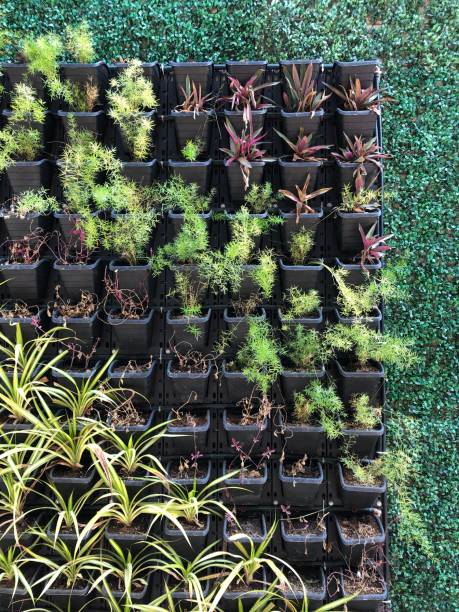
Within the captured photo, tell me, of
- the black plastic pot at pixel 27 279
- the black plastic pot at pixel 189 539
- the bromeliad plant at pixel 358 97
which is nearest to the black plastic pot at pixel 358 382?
the black plastic pot at pixel 189 539

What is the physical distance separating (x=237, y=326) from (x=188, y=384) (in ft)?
1.11

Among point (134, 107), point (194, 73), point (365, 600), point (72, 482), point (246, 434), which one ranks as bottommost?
point (365, 600)

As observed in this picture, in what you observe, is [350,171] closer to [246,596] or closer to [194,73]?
[194,73]

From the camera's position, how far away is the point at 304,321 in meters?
2.13

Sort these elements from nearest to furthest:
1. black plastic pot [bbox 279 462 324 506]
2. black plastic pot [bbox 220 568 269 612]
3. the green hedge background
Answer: black plastic pot [bbox 220 568 269 612] → black plastic pot [bbox 279 462 324 506] → the green hedge background

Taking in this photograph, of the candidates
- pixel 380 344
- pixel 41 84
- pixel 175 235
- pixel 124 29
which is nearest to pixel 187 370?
pixel 175 235

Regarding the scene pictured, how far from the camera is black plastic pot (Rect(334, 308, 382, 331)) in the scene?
2.12m

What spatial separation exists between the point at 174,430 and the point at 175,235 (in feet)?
2.91

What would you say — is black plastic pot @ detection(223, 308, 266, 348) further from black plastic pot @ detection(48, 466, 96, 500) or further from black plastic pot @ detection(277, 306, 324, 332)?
black plastic pot @ detection(48, 466, 96, 500)

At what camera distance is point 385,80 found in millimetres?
2416

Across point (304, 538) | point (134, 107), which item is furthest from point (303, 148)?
point (304, 538)

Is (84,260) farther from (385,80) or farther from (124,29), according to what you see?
(385,80)

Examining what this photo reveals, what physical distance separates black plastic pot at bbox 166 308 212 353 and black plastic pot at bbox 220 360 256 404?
6.0 inches

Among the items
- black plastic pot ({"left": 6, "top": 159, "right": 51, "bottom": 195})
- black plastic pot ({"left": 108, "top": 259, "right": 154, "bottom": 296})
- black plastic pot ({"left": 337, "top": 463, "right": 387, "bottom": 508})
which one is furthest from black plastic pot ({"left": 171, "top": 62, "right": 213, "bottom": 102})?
black plastic pot ({"left": 337, "top": 463, "right": 387, "bottom": 508})
